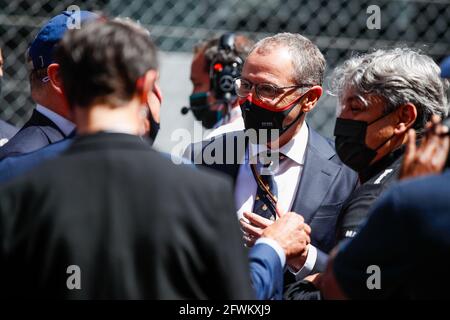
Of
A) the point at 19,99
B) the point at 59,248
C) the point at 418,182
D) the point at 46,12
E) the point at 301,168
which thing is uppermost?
the point at 46,12

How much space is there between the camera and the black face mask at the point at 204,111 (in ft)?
16.0

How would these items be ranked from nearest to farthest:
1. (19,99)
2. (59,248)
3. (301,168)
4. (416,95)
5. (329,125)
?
(59,248), (416,95), (301,168), (19,99), (329,125)

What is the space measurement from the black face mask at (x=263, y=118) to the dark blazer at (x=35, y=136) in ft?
2.53

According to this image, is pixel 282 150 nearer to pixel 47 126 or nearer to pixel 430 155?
pixel 47 126

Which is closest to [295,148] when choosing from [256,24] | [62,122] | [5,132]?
[62,122]

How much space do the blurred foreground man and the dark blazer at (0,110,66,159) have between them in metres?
1.08

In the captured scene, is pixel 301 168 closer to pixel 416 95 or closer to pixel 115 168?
pixel 416 95

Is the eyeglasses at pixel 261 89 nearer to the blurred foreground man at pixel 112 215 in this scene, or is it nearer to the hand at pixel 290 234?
the hand at pixel 290 234

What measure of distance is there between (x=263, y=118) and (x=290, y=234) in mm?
842

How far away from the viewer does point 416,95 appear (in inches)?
116

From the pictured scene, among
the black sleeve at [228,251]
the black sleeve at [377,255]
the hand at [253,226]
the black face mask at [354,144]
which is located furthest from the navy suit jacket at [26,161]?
the black face mask at [354,144]

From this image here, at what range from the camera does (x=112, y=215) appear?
1.91m
